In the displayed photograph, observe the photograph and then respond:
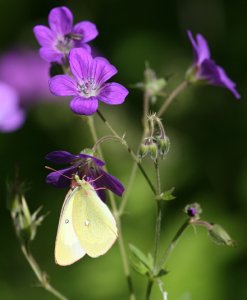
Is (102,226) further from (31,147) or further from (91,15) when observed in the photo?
(91,15)

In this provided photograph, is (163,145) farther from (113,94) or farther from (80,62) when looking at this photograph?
(80,62)

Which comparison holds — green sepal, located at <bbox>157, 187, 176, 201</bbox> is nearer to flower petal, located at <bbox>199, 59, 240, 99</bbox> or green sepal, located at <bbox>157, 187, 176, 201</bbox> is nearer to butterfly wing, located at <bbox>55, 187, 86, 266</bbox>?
butterfly wing, located at <bbox>55, 187, 86, 266</bbox>

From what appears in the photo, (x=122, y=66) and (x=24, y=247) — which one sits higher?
(x=24, y=247)

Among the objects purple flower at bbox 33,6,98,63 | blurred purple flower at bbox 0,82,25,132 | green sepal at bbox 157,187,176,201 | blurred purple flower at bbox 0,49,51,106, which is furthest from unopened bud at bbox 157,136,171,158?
blurred purple flower at bbox 0,49,51,106

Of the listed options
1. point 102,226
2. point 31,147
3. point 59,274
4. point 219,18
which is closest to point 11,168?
point 31,147

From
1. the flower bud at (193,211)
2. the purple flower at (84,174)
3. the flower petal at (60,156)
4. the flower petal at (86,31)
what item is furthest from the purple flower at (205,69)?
the flower petal at (60,156)

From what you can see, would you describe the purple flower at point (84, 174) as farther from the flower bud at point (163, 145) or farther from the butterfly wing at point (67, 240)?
the flower bud at point (163, 145)

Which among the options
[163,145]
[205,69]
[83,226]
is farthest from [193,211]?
[205,69]
